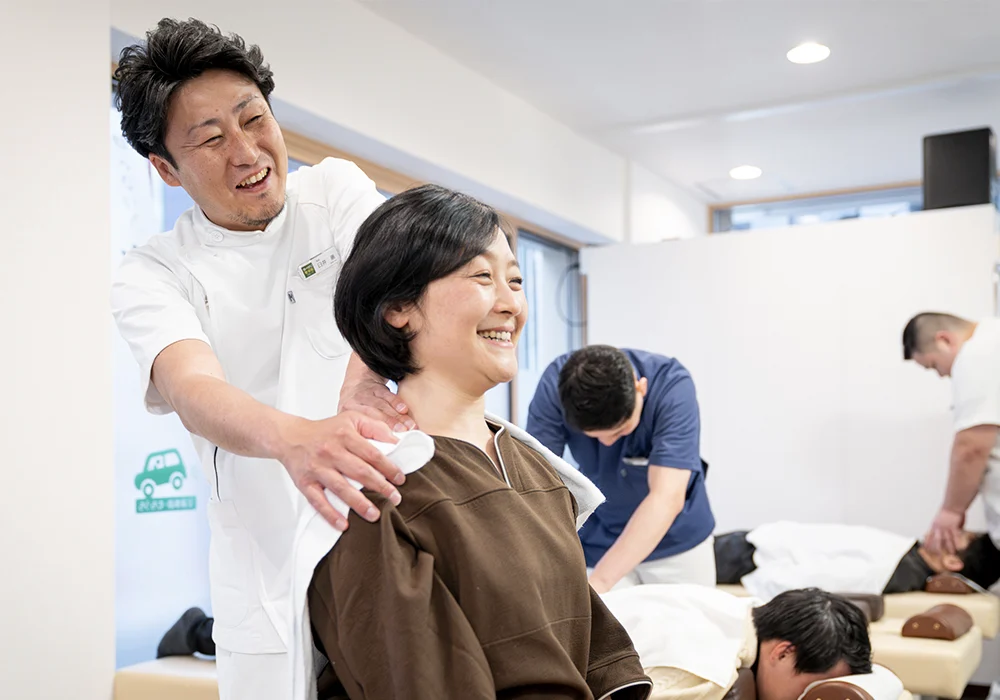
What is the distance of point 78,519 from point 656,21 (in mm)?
2741

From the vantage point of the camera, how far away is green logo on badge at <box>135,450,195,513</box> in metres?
3.14

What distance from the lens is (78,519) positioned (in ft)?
8.54

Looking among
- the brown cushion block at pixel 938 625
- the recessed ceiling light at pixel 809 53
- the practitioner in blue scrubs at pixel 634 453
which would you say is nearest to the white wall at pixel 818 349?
the recessed ceiling light at pixel 809 53

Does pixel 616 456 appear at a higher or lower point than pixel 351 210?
lower

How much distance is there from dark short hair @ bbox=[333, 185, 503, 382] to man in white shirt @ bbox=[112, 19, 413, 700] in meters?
0.25

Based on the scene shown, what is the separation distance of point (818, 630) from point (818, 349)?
2951 millimetres

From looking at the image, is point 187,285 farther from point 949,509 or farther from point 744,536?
point 949,509

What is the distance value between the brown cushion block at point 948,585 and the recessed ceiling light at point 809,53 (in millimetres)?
2158

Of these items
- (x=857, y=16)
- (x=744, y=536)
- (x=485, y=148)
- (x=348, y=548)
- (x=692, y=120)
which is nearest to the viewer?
(x=348, y=548)

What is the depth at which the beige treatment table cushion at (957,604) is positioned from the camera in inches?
142

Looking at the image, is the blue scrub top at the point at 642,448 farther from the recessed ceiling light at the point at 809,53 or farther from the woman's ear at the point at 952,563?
the recessed ceiling light at the point at 809,53

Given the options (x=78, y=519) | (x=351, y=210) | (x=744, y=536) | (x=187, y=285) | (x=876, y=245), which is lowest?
(x=744, y=536)

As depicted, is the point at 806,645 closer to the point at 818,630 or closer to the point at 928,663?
the point at 818,630

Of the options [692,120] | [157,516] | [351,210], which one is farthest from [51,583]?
[692,120]
